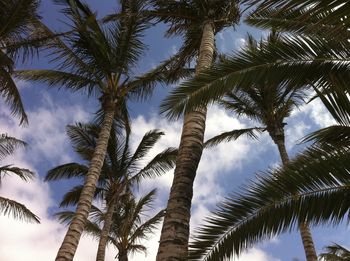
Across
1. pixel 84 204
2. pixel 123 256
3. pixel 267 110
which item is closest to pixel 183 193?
pixel 84 204

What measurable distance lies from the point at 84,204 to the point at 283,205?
17.2 feet

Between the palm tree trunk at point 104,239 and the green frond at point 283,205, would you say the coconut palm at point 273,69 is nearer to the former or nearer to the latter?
the green frond at point 283,205

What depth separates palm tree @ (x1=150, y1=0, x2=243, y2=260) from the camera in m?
4.16

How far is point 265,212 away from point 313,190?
0.61 metres

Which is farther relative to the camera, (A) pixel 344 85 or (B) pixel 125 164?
(B) pixel 125 164

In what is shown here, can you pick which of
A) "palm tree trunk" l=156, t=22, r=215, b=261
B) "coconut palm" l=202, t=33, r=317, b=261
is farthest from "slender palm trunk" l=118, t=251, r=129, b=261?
"palm tree trunk" l=156, t=22, r=215, b=261

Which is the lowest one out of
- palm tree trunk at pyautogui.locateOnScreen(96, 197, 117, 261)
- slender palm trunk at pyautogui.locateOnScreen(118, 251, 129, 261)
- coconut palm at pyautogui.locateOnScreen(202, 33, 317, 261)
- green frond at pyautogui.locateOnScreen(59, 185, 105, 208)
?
palm tree trunk at pyautogui.locateOnScreen(96, 197, 117, 261)

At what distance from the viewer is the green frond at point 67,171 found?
47.5ft

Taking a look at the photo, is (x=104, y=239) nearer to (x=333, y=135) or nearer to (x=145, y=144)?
(x=145, y=144)

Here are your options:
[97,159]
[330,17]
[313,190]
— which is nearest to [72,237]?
[97,159]

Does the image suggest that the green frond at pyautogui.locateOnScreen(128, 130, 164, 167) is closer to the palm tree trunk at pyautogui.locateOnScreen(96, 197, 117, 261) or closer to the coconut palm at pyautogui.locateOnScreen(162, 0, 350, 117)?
the palm tree trunk at pyautogui.locateOnScreen(96, 197, 117, 261)

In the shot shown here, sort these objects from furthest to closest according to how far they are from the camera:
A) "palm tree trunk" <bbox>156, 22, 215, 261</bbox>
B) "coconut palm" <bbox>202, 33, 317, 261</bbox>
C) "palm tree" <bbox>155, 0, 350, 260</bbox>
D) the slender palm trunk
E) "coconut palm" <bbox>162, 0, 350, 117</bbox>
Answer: the slender palm trunk → "coconut palm" <bbox>202, 33, 317, 261</bbox> → "coconut palm" <bbox>162, 0, 350, 117</bbox> → "palm tree" <bbox>155, 0, 350, 260</bbox> → "palm tree trunk" <bbox>156, 22, 215, 261</bbox>

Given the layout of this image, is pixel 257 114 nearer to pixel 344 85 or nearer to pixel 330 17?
pixel 344 85

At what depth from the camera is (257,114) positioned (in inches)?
544
